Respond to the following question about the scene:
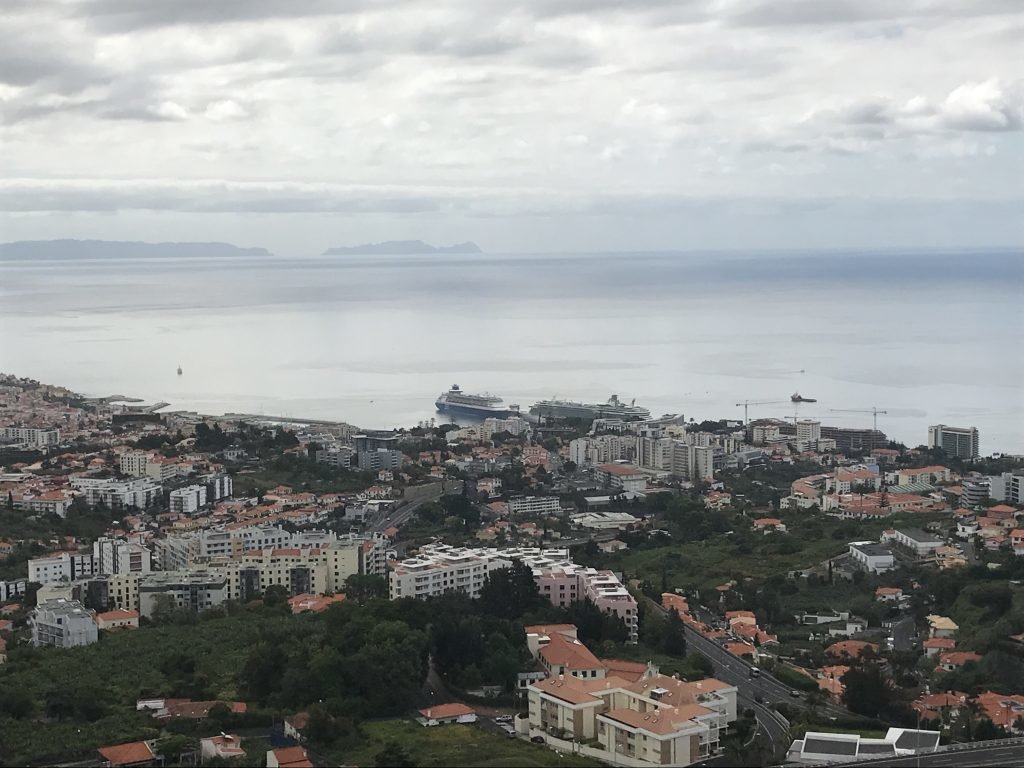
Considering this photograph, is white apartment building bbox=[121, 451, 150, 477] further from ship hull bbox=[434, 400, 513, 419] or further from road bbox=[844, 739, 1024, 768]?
road bbox=[844, 739, 1024, 768]

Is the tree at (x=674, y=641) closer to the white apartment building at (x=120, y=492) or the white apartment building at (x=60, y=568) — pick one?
the white apartment building at (x=60, y=568)

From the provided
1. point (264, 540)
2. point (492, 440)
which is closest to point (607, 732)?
point (264, 540)

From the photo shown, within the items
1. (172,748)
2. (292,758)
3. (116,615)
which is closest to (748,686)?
(292,758)

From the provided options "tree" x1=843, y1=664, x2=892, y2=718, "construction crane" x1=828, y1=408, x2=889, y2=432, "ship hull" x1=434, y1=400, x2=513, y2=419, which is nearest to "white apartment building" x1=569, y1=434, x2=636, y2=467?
"ship hull" x1=434, y1=400, x2=513, y2=419

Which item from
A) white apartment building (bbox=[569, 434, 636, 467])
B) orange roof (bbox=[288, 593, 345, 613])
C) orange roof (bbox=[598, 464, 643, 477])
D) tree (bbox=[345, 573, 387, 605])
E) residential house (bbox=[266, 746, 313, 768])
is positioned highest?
white apartment building (bbox=[569, 434, 636, 467])

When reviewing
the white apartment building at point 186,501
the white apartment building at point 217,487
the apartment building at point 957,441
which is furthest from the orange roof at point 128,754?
the apartment building at point 957,441

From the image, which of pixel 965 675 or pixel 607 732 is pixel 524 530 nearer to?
pixel 965 675

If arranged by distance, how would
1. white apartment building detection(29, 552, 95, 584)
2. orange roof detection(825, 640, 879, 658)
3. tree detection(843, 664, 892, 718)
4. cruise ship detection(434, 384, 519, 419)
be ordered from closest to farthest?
1. tree detection(843, 664, 892, 718)
2. orange roof detection(825, 640, 879, 658)
3. white apartment building detection(29, 552, 95, 584)
4. cruise ship detection(434, 384, 519, 419)
